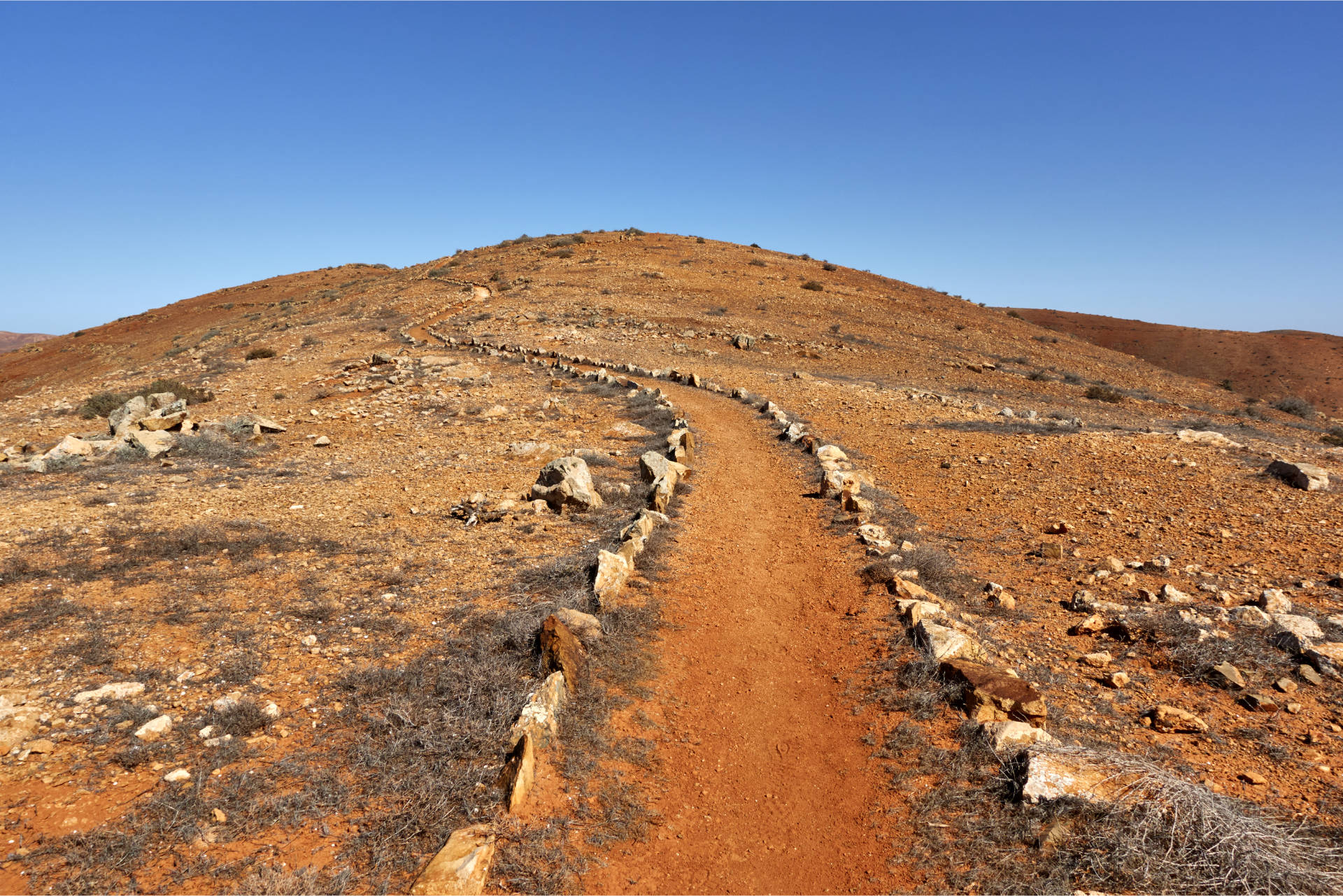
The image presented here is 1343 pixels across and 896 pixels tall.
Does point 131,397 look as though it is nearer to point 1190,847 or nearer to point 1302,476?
point 1190,847

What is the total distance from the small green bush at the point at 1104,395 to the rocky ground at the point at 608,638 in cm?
665

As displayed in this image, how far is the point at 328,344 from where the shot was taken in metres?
25.3

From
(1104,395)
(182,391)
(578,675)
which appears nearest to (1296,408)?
(1104,395)

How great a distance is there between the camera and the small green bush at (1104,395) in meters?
21.0

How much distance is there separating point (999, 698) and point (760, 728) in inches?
70.4

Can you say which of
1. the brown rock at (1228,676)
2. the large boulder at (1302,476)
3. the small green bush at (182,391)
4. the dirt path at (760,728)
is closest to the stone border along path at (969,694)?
the dirt path at (760,728)

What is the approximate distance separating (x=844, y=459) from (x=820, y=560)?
4.34 m

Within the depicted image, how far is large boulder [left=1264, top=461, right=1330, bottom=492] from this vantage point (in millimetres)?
8836

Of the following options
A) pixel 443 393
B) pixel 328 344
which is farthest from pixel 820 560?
pixel 328 344

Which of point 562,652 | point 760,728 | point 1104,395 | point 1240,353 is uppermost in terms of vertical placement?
point 1240,353

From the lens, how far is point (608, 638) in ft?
18.7

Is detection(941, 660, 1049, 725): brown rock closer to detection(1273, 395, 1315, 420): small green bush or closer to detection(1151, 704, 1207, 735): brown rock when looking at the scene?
detection(1151, 704, 1207, 735): brown rock

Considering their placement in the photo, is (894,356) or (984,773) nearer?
(984,773)

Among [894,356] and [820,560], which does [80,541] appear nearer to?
[820,560]
